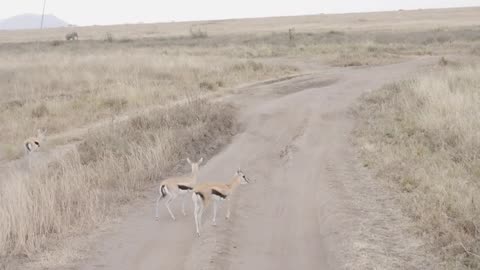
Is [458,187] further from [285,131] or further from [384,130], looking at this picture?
[285,131]

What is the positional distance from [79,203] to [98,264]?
2260 millimetres

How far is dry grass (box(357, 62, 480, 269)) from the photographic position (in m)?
8.47

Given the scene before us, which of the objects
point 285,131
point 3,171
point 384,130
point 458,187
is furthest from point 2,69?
point 458,187

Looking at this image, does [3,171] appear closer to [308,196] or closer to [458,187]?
[308,196]

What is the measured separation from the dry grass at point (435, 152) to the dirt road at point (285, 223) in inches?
16.6

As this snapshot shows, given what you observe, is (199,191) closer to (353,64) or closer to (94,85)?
(94,85)

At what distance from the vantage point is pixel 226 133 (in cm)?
1616

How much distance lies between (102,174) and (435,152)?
24.9 ft

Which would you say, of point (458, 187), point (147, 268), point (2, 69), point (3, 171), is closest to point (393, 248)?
point (458, 187)

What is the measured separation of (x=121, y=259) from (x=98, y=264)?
0.33 meters

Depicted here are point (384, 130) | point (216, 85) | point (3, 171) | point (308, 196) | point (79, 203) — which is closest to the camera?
point (79, 203)

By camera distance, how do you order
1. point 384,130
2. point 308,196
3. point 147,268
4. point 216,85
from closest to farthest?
point 147,268
point 308,196
point 384,130
point 216,85

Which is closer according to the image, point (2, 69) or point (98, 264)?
point (98, 264)

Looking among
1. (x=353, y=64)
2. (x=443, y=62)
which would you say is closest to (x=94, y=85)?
(x=353, y=64)
